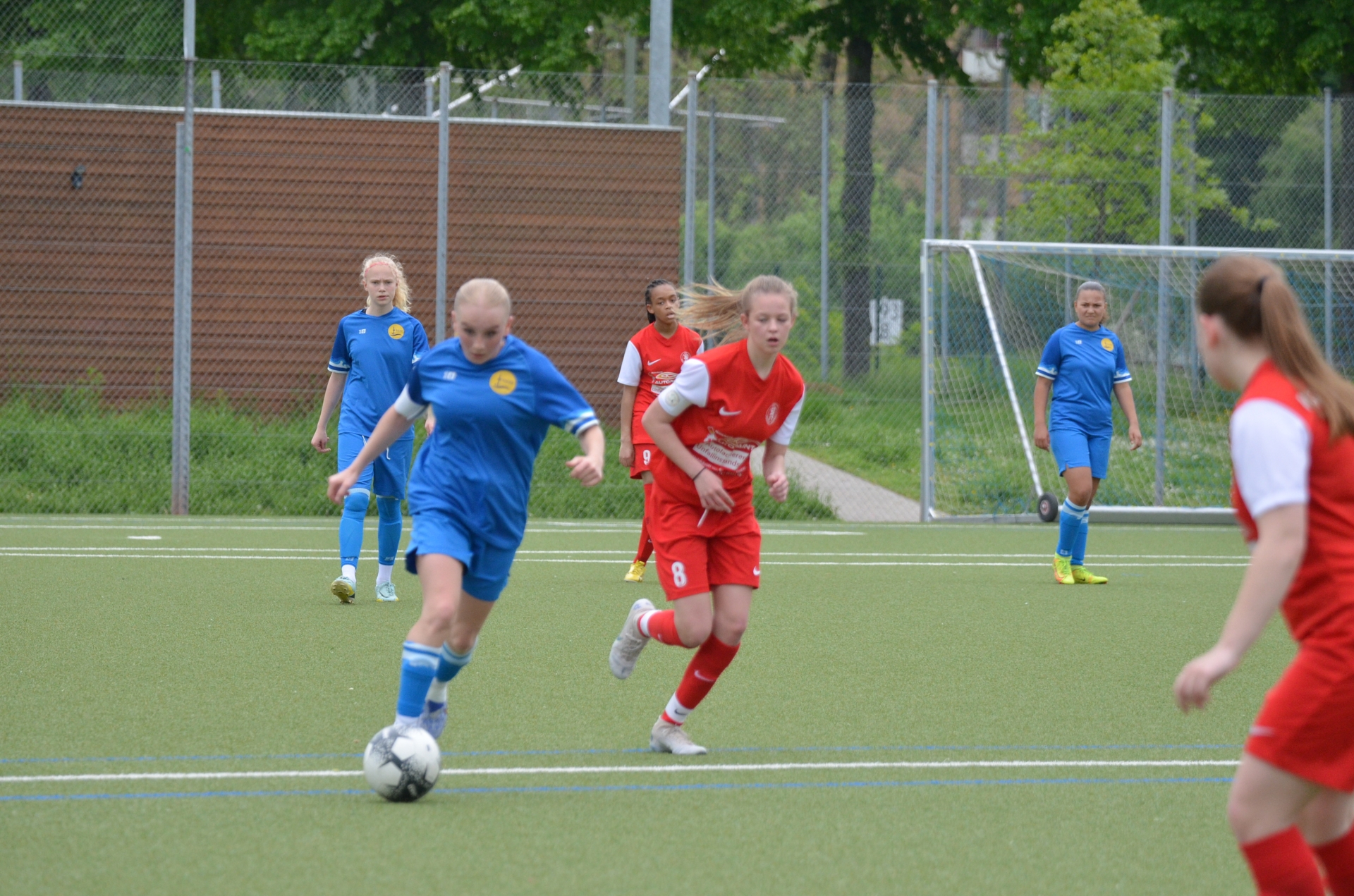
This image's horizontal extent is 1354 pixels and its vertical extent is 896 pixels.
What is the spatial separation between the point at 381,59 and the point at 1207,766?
19787 millimetres

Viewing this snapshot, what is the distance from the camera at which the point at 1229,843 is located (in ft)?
14.5

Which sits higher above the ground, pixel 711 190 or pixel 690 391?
pixel 711 190

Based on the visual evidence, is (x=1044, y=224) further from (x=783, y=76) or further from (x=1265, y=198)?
(x=783, y=76)

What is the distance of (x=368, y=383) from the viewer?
350 inches

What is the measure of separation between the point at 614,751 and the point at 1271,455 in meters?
3.06

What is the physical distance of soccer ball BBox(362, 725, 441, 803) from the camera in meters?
4.67

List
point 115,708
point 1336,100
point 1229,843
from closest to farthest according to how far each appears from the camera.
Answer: point 1229,843 → point 115,708 → point 1336,100

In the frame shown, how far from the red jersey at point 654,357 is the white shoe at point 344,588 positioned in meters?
2.05

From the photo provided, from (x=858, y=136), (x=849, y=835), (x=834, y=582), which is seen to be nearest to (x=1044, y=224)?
(x=858, y=136)

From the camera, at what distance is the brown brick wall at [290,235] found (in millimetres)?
15273

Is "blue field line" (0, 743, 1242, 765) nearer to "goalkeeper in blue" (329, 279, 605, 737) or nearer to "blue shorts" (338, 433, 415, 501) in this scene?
"goalkeeper in blue" (329, 279, 605, 737)

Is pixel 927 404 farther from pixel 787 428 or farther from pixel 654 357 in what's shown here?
pixel 787 428

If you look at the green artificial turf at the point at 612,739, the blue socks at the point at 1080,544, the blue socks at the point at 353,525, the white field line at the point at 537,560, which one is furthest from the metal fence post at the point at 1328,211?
the blue socks at the point at 353,525

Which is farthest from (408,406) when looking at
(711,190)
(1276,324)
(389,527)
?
(711,190)
